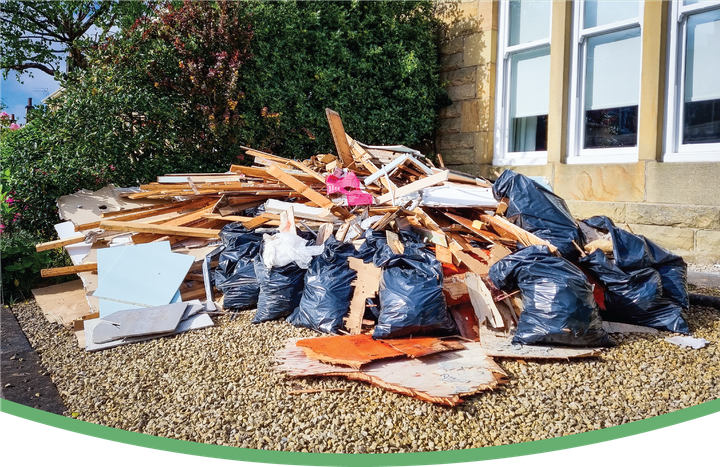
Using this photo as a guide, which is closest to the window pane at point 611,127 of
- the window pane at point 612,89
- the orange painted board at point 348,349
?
the window pane at point 612,89

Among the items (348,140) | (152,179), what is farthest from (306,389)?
(152,179)

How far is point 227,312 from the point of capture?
16.0ft

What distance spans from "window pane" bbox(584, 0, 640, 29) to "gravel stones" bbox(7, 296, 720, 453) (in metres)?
4.76

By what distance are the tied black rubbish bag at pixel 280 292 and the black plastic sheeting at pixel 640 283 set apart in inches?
99.0

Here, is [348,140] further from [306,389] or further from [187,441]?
[187,441]

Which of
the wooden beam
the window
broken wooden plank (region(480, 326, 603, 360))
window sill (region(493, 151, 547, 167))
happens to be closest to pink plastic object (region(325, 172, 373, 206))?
broken wooden plank (region(480, 326, 603, 360))

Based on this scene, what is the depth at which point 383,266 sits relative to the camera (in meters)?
4.20

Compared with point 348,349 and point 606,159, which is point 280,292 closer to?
point 348,349

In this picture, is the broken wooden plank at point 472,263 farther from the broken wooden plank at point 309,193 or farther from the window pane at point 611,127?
the window pane at point 611,127

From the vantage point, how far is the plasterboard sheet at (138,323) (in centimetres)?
416

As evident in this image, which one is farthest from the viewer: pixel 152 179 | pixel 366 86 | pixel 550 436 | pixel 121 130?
pixel 366 86

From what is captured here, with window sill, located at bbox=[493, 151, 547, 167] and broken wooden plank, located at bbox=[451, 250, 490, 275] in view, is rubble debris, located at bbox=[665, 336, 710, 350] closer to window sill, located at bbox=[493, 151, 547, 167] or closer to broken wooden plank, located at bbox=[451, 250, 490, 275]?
broken wooden plank, located at bbox=[451, 250, 490, 275]

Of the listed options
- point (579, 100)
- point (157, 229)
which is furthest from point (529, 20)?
point (157, 229)

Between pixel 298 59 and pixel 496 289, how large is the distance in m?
5.06
